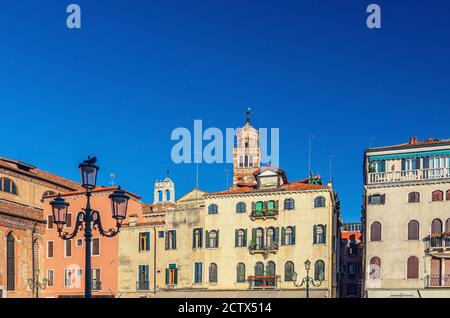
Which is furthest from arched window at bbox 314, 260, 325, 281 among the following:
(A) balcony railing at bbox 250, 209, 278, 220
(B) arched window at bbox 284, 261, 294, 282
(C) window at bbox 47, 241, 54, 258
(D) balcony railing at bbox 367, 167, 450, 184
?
(C) window at bbox 47, 241, 54, 258

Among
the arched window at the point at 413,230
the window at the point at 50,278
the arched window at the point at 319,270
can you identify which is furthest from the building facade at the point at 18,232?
the arched window at the point at 413,230

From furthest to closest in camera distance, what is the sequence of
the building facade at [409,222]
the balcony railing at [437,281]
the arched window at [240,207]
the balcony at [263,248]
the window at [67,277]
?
1. the window at [67,277]
2. the arched window at [240,207]
3. the balcony at [263,248]
4. the building facade at [409,222]
5. the balcony railing at [437,281]

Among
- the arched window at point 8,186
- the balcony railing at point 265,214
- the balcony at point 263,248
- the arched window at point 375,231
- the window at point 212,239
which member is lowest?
the balcony at point 263,248

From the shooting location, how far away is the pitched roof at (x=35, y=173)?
173 feet

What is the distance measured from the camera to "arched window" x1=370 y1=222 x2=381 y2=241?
39.7 metres

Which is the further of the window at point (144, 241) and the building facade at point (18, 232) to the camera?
the building facade at point (18, 232)

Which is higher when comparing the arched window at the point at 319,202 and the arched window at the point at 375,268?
the arched window at the point at 319,202

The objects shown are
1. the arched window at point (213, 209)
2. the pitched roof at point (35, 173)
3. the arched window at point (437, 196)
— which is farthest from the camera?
the pitched roof at point (35, 173)

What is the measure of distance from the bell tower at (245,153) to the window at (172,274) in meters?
51.1

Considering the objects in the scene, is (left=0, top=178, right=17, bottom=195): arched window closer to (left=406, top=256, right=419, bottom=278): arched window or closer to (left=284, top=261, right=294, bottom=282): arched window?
(left=284, top=261, right=294, bottom=282): arched window

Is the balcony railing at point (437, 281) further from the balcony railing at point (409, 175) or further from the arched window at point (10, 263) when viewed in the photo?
the arched window at point (10, 263)
